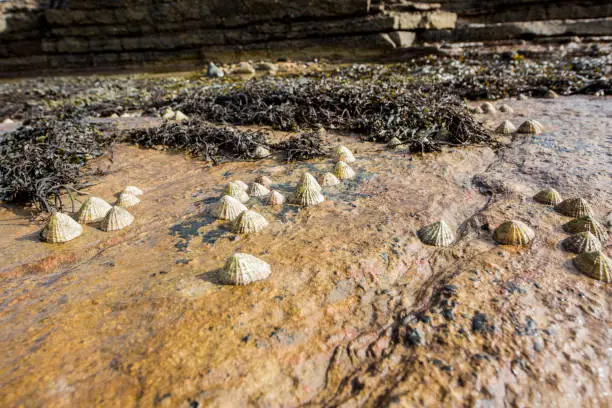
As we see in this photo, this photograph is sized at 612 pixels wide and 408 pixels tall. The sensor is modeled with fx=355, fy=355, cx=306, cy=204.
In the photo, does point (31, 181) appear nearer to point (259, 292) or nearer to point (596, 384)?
point (259, 292)

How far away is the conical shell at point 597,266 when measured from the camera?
7.63ft

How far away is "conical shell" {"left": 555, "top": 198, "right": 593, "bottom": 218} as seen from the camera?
3010 mm

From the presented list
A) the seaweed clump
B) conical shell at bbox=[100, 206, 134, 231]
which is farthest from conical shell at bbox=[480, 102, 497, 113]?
the seaweed clump

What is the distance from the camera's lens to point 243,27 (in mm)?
16328

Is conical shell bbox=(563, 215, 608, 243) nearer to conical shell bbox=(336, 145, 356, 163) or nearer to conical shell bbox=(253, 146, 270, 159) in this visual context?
conical shell bbox=(336, 145, 356, 163)

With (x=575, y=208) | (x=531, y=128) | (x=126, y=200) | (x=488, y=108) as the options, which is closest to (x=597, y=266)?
(x=575, y=208)

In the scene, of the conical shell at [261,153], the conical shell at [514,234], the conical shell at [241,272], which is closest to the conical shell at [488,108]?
the conical shell at [261,153]

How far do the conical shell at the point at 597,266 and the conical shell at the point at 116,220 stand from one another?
3.72 m

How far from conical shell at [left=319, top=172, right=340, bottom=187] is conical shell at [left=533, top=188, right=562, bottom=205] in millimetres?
1938

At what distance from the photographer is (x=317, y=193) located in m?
3.53

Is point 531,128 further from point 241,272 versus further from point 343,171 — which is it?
point 241,272

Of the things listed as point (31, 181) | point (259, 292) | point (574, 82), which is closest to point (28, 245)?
point (31, 181)

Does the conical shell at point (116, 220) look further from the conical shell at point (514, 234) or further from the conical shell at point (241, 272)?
the conical shell at point (514, 234)

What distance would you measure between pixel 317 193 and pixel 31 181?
124 inches
